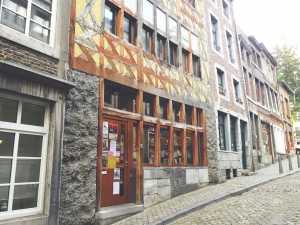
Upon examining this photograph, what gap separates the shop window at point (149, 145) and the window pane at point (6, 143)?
376cm

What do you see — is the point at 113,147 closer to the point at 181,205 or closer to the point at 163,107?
the point at 181,205

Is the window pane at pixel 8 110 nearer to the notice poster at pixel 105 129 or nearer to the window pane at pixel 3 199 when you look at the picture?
the window pane at pixel 3 199

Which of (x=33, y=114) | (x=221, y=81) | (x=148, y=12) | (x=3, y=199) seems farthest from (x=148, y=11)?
(x=3, y=199)

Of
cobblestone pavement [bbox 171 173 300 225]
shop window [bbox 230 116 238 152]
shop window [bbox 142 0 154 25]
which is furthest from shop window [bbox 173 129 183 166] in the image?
shop window [bbox 230 116 238 152]

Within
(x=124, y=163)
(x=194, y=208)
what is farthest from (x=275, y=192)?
(x=124, y=163)

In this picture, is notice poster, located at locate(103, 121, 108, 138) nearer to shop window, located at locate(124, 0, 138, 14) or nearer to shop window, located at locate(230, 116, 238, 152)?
shop window, located at locate(124, 0, 138, 14)

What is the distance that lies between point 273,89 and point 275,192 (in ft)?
51.7

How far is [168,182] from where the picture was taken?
27.5 ft

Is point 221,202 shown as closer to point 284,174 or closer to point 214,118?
point 214,118

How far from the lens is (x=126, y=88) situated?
25.2 ft

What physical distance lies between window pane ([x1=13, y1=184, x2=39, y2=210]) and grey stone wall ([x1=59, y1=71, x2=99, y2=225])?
0.49 meters

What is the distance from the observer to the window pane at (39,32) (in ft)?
17.9

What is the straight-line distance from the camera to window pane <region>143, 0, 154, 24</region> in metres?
8.94

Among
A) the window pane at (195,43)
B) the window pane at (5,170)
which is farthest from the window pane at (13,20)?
the window pane at (195,43)
